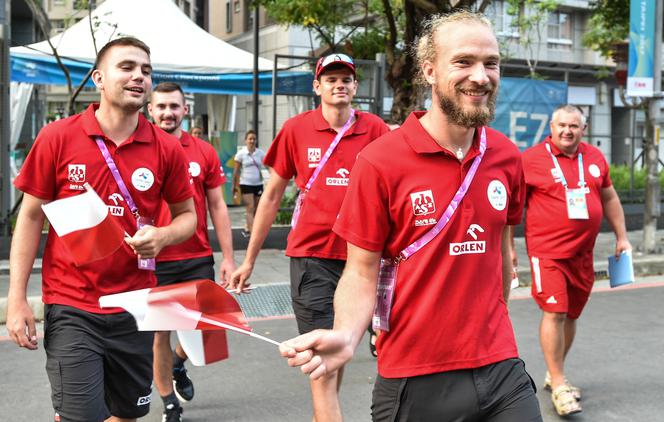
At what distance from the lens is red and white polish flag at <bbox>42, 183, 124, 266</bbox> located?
3318 mm

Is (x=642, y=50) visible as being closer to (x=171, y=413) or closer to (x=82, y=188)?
(x=171, y=413)

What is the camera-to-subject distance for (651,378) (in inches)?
241

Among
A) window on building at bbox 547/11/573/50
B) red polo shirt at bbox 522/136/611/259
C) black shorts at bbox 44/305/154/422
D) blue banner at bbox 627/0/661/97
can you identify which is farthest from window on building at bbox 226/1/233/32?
black shorts at bbox 44/305/154/422

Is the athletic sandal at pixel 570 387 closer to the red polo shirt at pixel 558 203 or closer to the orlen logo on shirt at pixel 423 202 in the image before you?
the red polo shirt at pixel 558 203

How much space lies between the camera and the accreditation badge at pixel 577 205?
545cm

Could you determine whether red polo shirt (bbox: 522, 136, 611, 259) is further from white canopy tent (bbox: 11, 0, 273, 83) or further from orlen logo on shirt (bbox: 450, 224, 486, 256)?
white canopy tent (bbox: 11, 0, 273, 83)

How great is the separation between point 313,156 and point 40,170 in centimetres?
180

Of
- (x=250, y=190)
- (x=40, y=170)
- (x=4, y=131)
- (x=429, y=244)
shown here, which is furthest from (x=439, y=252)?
(x=250, y=190)

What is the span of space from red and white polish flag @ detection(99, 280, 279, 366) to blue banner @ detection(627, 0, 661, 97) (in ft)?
34.4

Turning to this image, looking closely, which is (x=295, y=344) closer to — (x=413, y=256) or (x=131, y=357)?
(x=413, y=256)

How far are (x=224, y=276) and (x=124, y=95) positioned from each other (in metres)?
1.70

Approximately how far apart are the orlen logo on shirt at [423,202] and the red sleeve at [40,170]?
1.63 meters

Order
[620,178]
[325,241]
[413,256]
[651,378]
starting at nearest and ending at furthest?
[413,256] < [325,241] < [651,378] < [620,178]

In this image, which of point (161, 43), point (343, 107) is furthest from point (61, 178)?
point (161, 43)
